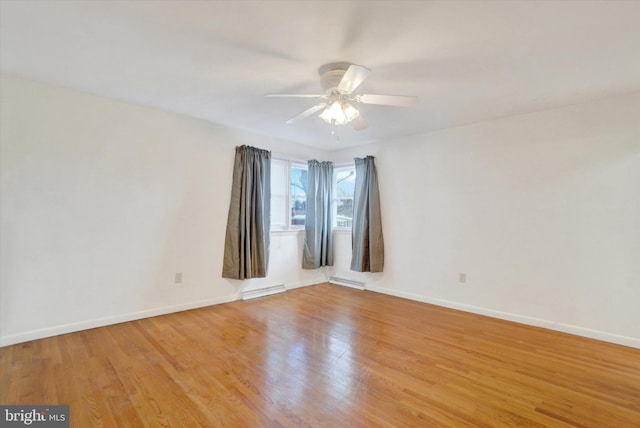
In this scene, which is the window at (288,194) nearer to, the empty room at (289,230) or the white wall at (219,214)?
the empty room at (289,230)

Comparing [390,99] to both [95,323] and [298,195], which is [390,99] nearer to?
[298,195]

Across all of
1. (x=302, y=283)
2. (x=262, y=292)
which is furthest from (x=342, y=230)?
(x=262, y=292)

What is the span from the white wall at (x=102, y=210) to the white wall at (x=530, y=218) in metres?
2.71

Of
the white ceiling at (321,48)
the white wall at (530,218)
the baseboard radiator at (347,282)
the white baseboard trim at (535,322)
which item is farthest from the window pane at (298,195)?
the white baseboard trim at (535,322)

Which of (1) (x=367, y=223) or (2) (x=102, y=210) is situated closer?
(2) (x=102, y=210)

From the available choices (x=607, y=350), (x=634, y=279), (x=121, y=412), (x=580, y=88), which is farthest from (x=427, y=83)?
(x=121, y=412)

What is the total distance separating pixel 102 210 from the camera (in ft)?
9.88

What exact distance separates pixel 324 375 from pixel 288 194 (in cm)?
306

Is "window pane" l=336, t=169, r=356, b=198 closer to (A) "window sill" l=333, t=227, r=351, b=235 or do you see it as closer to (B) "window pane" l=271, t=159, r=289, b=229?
(A) "window sill" l=333, t=227, r=351, b=235

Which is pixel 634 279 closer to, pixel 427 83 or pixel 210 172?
pixel 427 83

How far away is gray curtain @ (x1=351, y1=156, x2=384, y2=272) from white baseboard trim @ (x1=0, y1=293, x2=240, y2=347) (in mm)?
2119

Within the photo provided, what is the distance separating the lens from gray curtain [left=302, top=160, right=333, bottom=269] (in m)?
4.83

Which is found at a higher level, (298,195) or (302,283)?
(298,195)

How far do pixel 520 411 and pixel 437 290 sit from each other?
7.43ft
